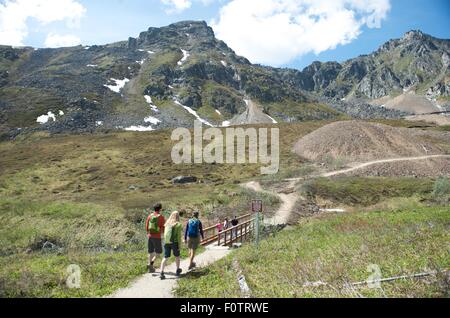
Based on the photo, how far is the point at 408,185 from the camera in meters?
56.5

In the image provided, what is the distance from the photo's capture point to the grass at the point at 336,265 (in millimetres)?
11440

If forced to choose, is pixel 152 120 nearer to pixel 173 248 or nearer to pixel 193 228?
pixel 193 228

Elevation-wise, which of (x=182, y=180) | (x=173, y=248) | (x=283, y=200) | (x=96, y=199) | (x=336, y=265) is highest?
(x=173, y=248)

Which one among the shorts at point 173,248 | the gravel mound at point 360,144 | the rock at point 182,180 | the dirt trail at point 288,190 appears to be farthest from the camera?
the gravel mound at point 360,144

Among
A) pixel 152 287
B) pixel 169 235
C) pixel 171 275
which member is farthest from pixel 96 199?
pixel 152 287

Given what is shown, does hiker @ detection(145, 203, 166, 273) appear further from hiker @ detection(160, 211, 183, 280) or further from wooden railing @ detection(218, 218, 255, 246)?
wooden railing @ detection(218, 218, 255, 246)

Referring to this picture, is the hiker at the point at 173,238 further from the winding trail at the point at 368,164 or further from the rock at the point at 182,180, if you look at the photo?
the rock at the point at 182,180

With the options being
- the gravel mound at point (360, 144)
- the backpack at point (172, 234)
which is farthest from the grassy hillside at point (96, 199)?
the gravel mound at point (360, 144)

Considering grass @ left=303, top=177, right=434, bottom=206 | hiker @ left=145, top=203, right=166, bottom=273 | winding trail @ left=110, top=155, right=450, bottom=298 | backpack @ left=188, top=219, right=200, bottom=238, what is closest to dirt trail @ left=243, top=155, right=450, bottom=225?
winding trail @ left=110, top=155, right=450, bottom=298

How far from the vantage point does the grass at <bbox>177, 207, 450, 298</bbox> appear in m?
11.4

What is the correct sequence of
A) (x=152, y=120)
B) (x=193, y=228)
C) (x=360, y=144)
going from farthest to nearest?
(x=152, y=120), (x=360, y=144), (x=193, y=228)

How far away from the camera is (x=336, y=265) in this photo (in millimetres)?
14531
